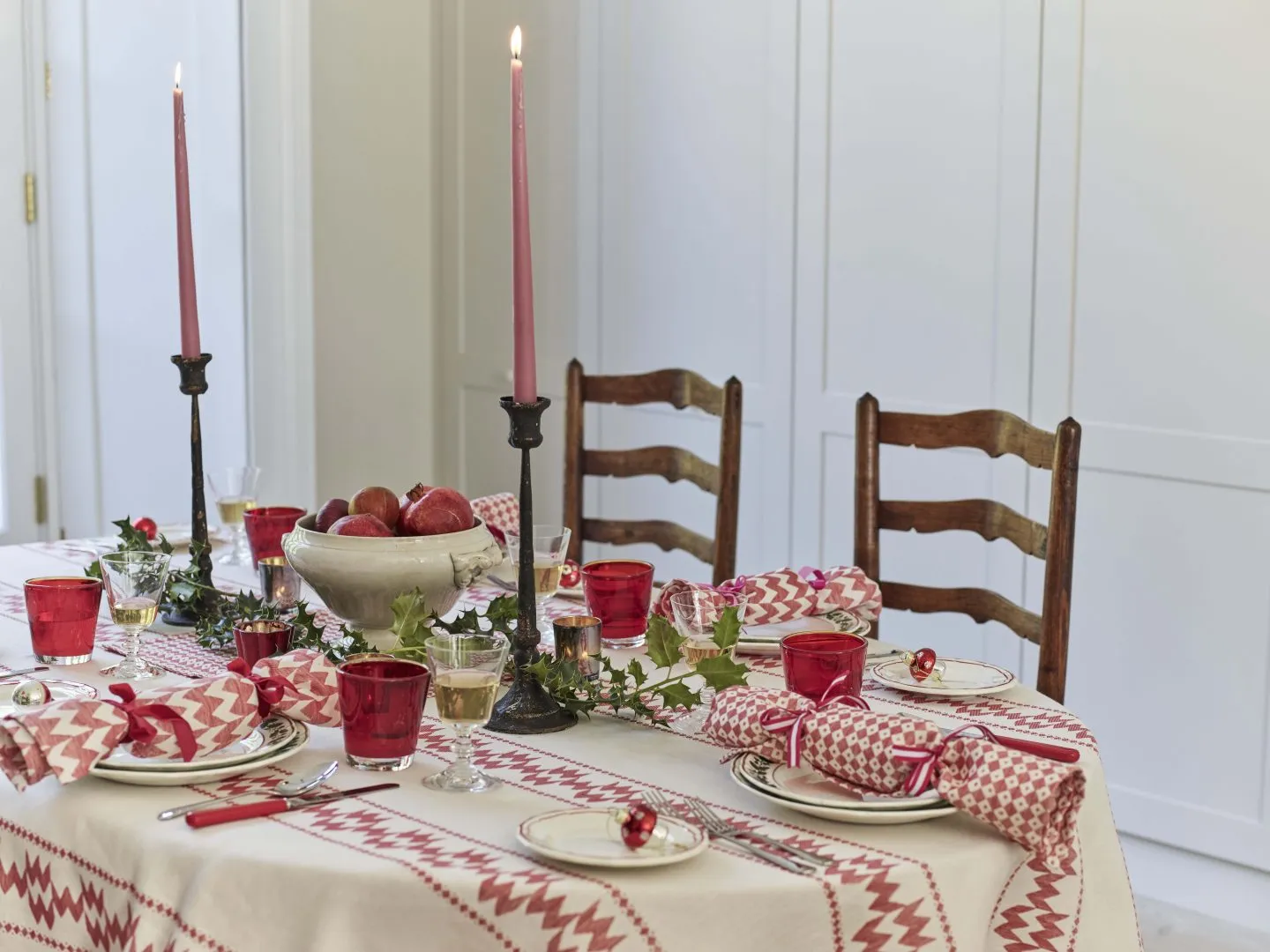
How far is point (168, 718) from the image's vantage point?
123 centimetres

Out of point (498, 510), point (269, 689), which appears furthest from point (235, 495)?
point (269, 689)

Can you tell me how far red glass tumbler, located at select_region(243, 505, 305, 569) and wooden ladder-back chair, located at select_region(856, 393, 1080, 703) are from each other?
0.79 metres

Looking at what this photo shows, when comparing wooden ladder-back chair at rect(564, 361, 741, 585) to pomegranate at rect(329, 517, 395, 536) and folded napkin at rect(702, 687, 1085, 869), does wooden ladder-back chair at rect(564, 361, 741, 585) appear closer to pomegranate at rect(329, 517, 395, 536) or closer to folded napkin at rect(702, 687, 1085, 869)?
pomegranate at rect(329, 517, 395, 536)

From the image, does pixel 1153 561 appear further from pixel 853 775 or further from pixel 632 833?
pixel 632 833

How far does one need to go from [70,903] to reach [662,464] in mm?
1420

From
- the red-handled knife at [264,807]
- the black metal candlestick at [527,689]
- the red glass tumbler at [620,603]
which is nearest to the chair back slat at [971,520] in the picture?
the red glass tumbler at [620,603]

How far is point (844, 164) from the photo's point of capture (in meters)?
2.99

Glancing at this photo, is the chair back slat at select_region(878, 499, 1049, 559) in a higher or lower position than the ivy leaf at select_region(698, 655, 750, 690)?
higher

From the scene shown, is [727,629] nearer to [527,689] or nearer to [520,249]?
[527,689]

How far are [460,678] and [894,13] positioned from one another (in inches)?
82.5

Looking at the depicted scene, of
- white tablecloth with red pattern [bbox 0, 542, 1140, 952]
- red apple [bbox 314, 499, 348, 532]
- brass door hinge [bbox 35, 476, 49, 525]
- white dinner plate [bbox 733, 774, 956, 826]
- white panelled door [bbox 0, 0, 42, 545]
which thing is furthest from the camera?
brass door hinge [bbox 35, 476, 49, 525]

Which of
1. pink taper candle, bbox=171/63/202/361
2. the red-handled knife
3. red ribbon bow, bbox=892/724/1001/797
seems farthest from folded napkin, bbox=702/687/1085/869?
pink taper candle, bbox=171/63/202/361

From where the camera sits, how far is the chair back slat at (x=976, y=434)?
6.39 ft

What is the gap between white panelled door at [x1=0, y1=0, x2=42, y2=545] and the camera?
11.3 ft
